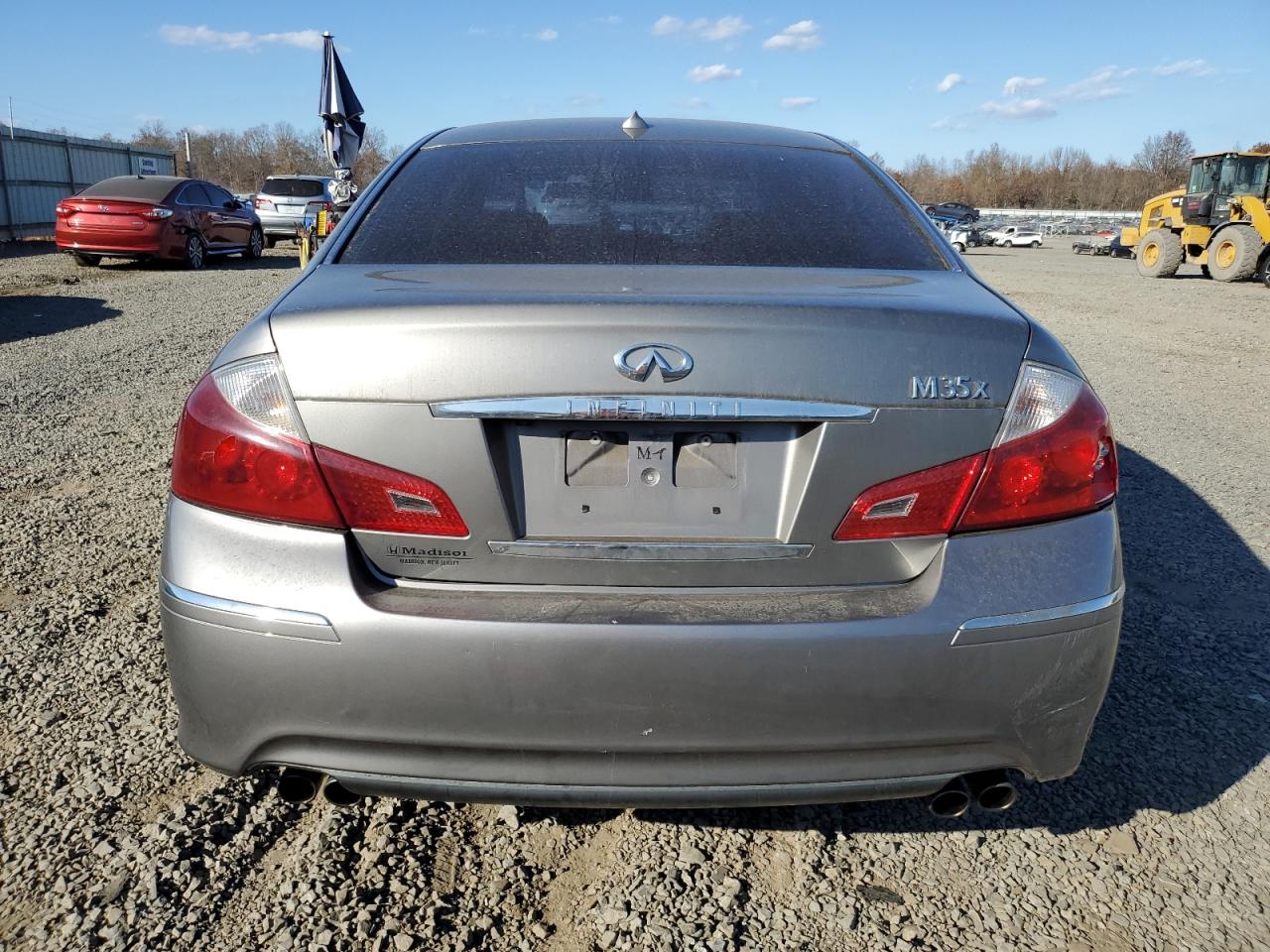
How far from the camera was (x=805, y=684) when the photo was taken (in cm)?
166

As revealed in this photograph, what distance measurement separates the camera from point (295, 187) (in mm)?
25312

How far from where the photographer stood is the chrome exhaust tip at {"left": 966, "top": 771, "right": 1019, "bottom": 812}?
1.85m

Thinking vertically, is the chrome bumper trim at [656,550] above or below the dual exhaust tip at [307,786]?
above

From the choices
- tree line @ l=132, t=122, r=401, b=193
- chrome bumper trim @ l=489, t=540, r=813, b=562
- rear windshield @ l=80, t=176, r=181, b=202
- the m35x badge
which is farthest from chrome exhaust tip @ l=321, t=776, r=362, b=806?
tree line @ l=132, t=122, r=401, b=193

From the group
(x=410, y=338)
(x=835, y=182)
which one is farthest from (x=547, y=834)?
(x=835, y=182)

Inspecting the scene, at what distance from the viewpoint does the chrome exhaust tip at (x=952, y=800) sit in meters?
1.85

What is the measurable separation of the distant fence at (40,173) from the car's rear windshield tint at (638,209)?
24.9 meters

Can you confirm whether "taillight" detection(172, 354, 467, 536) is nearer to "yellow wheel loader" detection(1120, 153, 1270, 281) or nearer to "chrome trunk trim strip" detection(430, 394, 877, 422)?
"chrome trunk trim strip" detection(430, 394, 877, 422)

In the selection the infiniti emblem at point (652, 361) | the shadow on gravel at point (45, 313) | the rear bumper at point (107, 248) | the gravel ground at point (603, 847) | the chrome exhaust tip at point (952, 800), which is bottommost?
the shadow on gravel at point (45, 313)

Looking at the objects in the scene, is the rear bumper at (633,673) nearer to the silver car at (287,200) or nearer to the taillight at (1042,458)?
the taillight at (1042,458)

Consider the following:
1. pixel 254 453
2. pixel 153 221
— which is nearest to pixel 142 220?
pixel 153 221

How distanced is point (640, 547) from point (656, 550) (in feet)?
0.10

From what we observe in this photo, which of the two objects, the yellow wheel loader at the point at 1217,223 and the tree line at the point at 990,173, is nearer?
the yellow wheel loader at the point at 1217,223

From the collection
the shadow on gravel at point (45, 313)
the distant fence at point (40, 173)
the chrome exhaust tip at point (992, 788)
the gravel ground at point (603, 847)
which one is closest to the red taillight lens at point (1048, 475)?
the chrome exhaust tip at point (992, 788)
